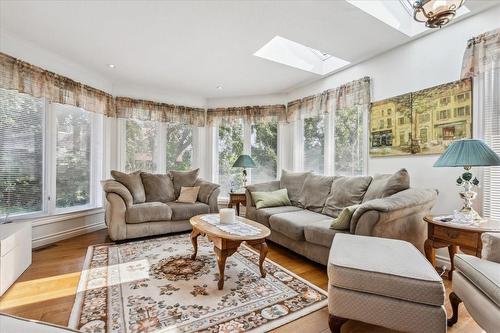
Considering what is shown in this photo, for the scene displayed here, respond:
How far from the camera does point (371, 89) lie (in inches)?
129

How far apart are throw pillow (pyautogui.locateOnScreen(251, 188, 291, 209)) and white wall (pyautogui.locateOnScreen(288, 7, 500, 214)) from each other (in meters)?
1.25

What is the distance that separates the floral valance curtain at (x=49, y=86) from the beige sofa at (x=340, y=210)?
2830 mm

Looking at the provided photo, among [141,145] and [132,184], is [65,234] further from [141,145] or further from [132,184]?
[141,145]

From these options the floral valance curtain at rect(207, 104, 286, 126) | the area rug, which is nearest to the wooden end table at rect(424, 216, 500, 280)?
the area rug

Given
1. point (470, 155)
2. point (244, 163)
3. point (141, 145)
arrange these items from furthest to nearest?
point (141, 145) → point (244, 163) → point (470, 155)

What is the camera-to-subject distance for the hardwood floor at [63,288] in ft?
5.27

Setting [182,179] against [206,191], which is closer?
[206,191]

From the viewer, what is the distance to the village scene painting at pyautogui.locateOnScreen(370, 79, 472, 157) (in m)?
2.39

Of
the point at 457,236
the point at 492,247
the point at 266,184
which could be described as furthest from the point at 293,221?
the point at 492,247

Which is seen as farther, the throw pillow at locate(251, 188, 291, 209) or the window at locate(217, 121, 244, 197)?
the window at locate(217, 121, 244, 197)

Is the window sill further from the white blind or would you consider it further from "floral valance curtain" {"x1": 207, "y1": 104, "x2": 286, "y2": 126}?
"floral valance curtain" {"x1": 207, "y1": 104, "x2": 286, "y2": 126}

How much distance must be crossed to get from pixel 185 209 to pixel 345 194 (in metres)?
2.26

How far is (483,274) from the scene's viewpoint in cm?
125

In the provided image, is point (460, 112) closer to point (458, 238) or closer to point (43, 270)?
point (458, 238)
